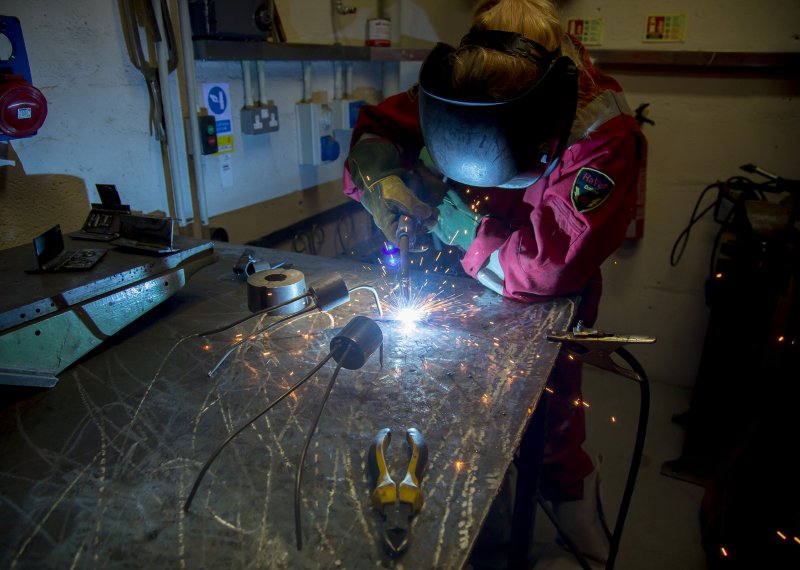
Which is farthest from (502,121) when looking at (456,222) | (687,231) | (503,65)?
(687,231)

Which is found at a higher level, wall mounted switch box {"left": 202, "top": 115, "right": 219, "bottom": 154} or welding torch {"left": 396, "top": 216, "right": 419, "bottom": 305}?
wall mounted switch box {"left": 202, "top": 115, "right": 219, "bottom": 154}

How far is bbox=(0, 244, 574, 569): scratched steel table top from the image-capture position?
69 centimetres

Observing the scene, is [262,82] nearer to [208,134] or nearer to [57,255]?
[208,134]

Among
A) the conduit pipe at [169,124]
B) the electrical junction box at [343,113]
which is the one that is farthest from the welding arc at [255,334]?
the electrical junction box at [343,113]

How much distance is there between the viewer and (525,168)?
117 cm

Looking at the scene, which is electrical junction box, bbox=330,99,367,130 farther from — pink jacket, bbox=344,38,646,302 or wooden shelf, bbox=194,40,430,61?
pink jacket, bbox=344,38,646,302

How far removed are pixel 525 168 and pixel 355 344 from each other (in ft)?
1.79

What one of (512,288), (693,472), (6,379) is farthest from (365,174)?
(693,472)

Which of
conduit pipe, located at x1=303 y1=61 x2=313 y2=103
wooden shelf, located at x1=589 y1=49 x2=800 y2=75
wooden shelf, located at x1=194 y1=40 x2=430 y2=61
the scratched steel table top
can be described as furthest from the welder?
wooden shelf, located at x1=589 y1=49 x2=800 y2=75

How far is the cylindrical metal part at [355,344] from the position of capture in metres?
1.00

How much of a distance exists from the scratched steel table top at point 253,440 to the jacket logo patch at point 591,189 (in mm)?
285

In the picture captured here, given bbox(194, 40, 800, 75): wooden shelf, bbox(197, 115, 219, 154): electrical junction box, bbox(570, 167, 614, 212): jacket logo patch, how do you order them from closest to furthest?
bbox(570, 167, 614, 212): jacket logo patch
bbox(197, 115, 219, 154): electrical junction box
bbox(194, 40, 800, 75): wooden shelf

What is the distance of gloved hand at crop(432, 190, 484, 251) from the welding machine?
1.11 m

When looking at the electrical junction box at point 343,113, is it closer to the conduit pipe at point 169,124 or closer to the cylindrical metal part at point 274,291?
the conduit pipe at point 169,124
